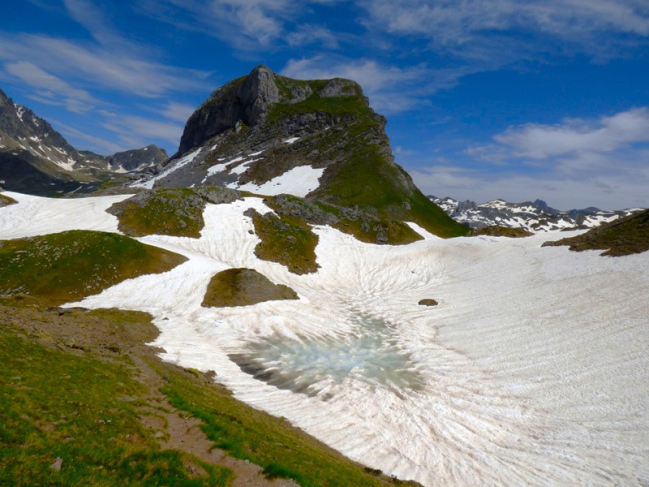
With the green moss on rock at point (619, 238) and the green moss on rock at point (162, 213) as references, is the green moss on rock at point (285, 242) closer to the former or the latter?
the green moss on rock at point (162, 213)

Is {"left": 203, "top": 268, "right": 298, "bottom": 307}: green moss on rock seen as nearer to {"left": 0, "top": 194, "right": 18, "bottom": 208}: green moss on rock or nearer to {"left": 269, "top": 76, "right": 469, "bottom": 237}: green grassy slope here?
{"left": 0, "top": 194, "right": 18, "bottom": 208}: green moss on rock

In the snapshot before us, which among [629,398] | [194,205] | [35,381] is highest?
[194,205]

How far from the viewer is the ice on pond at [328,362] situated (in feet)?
92.1

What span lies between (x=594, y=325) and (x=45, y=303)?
57242mm

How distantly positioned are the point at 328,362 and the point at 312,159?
12422cm

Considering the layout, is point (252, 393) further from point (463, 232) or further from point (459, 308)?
point (463, 232)

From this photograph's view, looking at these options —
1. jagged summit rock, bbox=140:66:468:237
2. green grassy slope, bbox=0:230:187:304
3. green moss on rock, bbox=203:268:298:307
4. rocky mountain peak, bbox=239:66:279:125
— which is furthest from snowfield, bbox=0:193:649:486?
rocky mountain peak, bbox=239:66:279:125

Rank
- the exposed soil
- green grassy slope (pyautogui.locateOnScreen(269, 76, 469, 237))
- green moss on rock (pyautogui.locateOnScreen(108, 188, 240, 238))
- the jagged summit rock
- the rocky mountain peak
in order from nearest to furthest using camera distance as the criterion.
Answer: the exposed soil, green moss on rock (pyautogui.locateOnScreen(108, 188, 240, 238)), green grassy slope (pyautogui.locateOnScreen(269, 76, 469, 237)), the jagged summit rock, the rocky mountain peak

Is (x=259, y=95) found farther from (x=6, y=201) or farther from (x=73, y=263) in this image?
(x=73, y=263)

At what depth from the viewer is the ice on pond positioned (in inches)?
1105

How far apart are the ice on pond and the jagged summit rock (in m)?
71.6

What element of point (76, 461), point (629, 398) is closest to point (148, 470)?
point (76, 461)

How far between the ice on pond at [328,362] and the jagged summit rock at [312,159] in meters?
71.6

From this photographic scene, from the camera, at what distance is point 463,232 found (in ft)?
421
